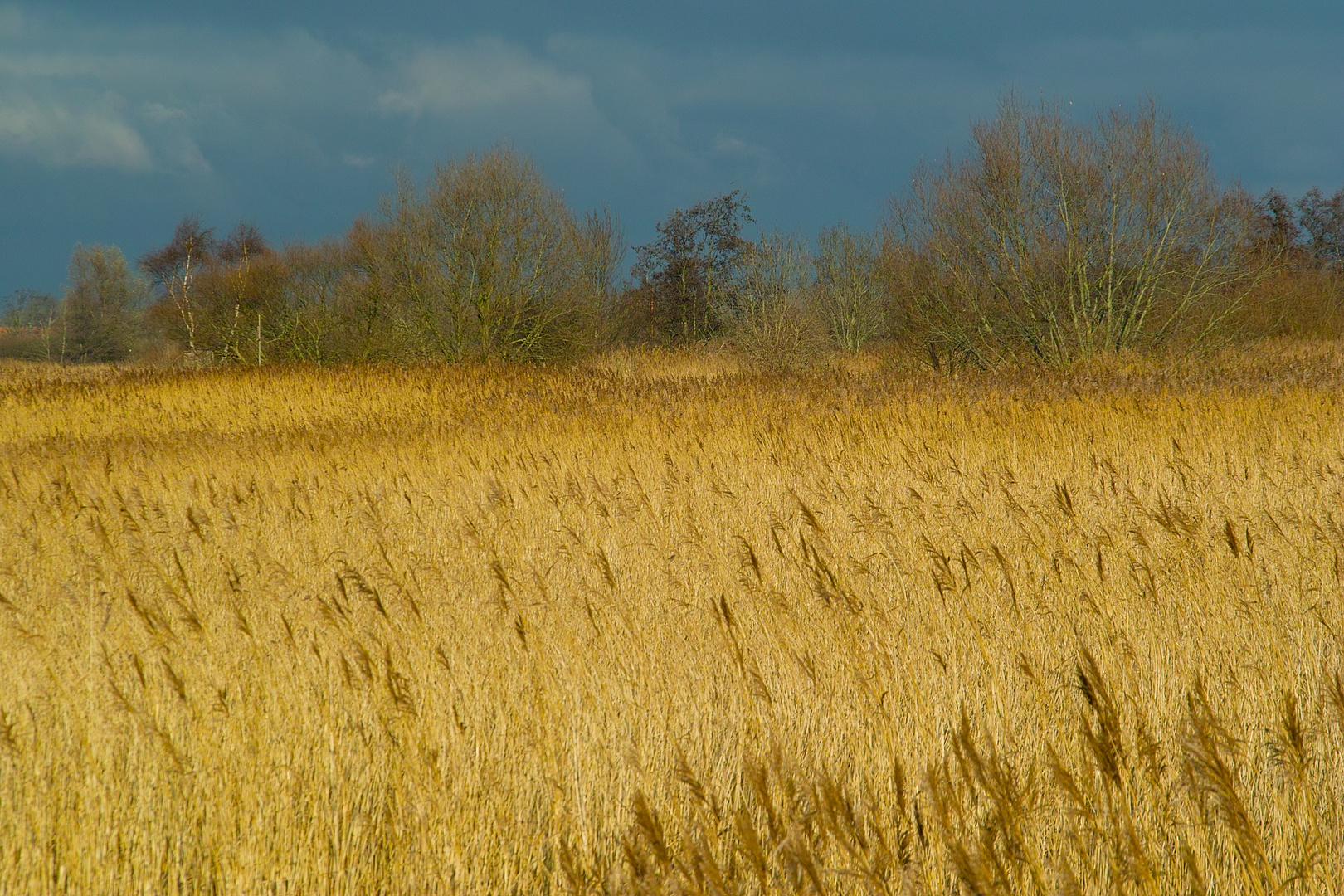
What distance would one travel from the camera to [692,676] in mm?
2732

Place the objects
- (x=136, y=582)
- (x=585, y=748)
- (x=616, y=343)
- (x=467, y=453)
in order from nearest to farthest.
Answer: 1. (x=585, y=748)
2. (x=136, y=582)
3. (x=467, y=453)
4. (x=616, y=343)

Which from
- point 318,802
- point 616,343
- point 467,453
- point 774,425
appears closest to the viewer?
point 318,802

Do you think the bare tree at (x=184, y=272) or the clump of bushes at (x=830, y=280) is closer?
the clump of bushes at (x=830, y=280)

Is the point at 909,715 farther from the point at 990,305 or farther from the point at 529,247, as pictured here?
the point at 529,247

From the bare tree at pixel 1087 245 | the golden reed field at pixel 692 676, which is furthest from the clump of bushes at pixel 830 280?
the golden reed field at pixel 692 676

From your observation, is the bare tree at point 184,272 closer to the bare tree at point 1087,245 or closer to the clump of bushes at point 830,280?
the clump of bushes at point 830,280

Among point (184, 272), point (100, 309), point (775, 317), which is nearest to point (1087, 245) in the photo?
point (775, 317)

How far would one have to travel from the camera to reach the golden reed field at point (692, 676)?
1752 millimetres

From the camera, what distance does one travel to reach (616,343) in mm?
27031

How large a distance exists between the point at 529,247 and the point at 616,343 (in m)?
7.77

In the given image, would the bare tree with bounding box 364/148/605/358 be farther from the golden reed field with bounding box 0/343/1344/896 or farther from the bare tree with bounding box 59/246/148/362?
the bare tree with bounding box 59/246/148/362

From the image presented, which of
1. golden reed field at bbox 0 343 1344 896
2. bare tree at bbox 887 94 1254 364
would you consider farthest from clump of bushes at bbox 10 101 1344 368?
golden reed field at bbox 0 343 1344 896

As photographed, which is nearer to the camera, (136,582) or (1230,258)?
(136,582)

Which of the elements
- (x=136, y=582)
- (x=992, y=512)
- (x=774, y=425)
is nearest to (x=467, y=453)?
(x=774, y=425)
